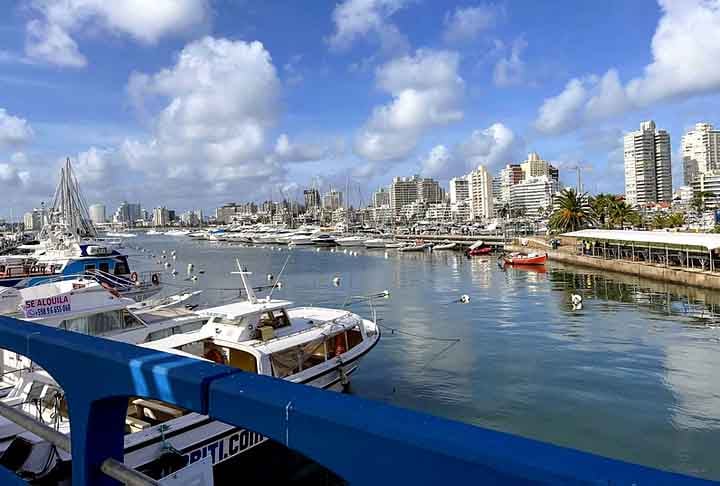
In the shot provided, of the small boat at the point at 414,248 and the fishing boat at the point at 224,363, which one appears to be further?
the small boat at the point at 414,248

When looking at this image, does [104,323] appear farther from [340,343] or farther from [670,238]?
[670,238]

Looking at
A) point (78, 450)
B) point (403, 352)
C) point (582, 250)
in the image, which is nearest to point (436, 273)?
point (582, 250)

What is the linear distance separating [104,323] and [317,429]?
18810 millimetres

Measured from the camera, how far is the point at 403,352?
2397 cm

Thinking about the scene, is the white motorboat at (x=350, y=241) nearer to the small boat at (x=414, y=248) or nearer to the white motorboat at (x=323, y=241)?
the white motorboat at (x=323, y=241)

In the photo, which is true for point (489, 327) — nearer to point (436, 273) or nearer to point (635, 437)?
point (635, 437)

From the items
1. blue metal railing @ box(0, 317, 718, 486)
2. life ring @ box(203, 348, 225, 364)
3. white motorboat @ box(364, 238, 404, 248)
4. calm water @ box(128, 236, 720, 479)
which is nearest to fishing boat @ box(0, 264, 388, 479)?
life ring @ box(203, 348, 225, 364)

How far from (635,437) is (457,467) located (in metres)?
15.3

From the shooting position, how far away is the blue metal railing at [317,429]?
1803 millimetres

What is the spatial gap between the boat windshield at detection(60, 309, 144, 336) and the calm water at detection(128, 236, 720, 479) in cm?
835

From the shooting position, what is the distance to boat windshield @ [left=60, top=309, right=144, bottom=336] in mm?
18328

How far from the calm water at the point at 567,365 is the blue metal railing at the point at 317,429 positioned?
44.5 ft

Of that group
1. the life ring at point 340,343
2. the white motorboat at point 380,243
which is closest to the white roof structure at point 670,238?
the life ring at point 340,343

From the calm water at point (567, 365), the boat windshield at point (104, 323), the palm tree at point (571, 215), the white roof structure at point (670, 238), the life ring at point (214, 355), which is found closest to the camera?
the life ring at point (214, 355)
